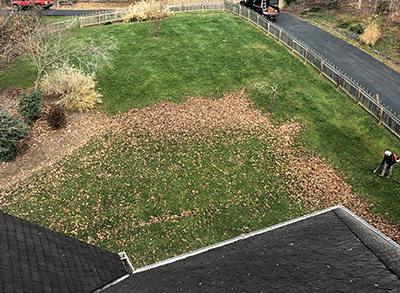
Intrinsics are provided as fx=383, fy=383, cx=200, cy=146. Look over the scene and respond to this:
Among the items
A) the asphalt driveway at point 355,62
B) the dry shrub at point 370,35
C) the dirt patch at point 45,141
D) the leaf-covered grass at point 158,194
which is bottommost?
the leaf-covered grass at point 158,194

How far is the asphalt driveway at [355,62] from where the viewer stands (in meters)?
25.4

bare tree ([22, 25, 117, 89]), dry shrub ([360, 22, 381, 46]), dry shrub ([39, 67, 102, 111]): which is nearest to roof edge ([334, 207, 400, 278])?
dry shrub ([39, 67, 102, 111])

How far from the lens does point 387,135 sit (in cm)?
2236

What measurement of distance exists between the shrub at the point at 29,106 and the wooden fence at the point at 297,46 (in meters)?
12.3

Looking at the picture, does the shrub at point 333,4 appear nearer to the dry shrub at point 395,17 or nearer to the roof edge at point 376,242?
the dry shrub at point 395,17

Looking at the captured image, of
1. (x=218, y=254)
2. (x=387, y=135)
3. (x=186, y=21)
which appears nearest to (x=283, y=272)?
(x=218, y=254)

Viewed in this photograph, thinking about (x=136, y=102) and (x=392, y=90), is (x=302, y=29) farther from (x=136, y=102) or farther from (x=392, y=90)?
(x=136, y=102)

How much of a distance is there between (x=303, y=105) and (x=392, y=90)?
6565 millimetres

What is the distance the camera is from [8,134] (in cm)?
1856

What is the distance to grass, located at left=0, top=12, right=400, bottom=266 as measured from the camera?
16.1 metres

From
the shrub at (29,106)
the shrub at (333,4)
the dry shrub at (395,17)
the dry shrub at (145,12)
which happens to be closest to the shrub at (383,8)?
the dry shrub at (395,17)

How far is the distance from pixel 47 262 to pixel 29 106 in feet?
46.5

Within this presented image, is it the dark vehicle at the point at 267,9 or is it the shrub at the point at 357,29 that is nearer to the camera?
the shrub at the point at 357,29

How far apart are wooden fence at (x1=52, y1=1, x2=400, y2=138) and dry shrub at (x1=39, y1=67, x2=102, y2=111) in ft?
33.9
